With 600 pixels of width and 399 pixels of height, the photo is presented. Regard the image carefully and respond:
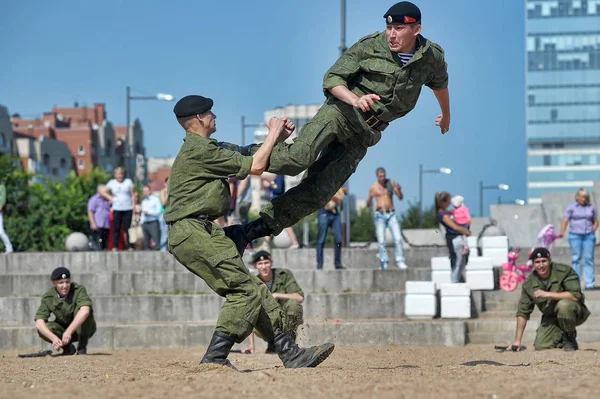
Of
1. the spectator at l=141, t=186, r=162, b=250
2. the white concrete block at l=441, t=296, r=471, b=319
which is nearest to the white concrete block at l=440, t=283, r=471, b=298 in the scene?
the white concrete block at l=441, t=296, r=471, b=319

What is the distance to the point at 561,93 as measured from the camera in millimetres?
176000

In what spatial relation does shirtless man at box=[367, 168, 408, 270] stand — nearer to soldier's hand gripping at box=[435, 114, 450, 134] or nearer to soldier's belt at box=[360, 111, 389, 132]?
soldier's hand gripping at box=[435, 114, 450, 134]

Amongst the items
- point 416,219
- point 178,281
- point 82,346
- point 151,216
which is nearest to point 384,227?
point 178,281

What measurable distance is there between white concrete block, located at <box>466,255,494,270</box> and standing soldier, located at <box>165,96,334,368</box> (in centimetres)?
1021

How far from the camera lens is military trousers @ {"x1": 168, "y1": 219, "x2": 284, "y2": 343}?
864 cm

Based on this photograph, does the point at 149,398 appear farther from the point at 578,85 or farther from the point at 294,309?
the point at 578,85

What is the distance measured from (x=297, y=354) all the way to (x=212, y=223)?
130cm

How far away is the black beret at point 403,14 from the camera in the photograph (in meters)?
8.73

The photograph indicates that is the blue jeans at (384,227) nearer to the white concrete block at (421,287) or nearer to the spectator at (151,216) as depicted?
the white concrete block at (421,287)

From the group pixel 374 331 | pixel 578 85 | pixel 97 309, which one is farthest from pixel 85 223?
pixel 578 85

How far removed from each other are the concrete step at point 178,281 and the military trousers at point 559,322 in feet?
15.5

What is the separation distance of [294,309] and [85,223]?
3300cm

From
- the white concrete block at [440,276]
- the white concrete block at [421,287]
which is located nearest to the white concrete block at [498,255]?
the white concrete block at [440,276]

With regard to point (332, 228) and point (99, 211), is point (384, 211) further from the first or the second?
point (99, 211)
